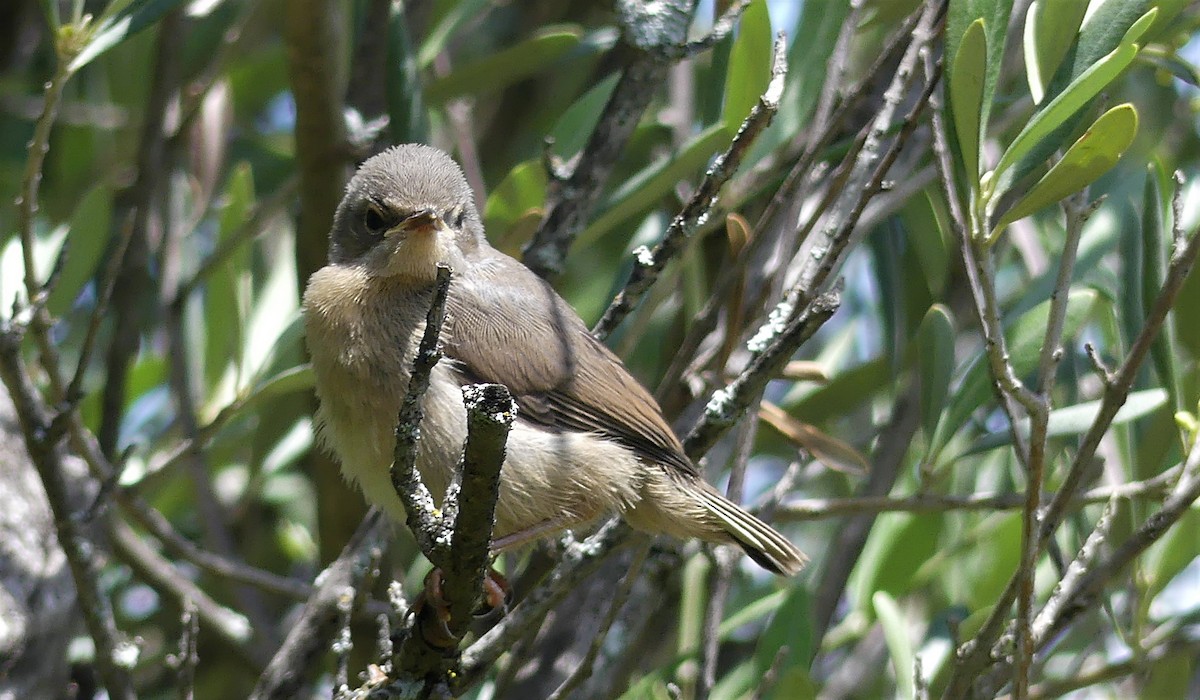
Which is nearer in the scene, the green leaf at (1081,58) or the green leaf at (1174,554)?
the green leaf at (1081,58)

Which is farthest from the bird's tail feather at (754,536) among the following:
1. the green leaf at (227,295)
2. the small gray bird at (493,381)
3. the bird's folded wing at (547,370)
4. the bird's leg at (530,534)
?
the green leaf at (227,295)

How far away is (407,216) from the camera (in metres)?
3.98

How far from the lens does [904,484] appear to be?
495cm

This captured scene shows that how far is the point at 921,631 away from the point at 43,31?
16.0 ft

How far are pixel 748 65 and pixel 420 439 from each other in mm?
1488

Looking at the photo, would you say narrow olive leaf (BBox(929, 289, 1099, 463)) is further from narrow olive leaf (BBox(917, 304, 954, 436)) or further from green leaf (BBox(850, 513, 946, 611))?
green leaf (BBox(850, 513, 946, 611))

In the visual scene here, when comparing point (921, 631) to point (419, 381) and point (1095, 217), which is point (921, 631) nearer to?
point (1095, 217)

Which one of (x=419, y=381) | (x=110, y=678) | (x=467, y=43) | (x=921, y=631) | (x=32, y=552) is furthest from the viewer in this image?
(x=467, y=43)

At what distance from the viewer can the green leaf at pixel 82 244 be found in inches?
170

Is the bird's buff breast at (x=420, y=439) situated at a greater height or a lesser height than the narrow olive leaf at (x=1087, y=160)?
lesser

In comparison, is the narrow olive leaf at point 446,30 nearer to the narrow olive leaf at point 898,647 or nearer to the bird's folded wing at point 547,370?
the bird's folded wing at point 547,370

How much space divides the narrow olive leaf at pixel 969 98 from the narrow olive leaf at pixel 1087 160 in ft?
0.45

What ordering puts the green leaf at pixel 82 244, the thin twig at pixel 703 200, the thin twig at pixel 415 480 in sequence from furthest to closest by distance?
the green leaf at pixel 82 244 < the thin twig at pixel 703 200 < the thin twig at pixel 415 480

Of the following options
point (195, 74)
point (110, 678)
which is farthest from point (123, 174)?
point (110, 678)
